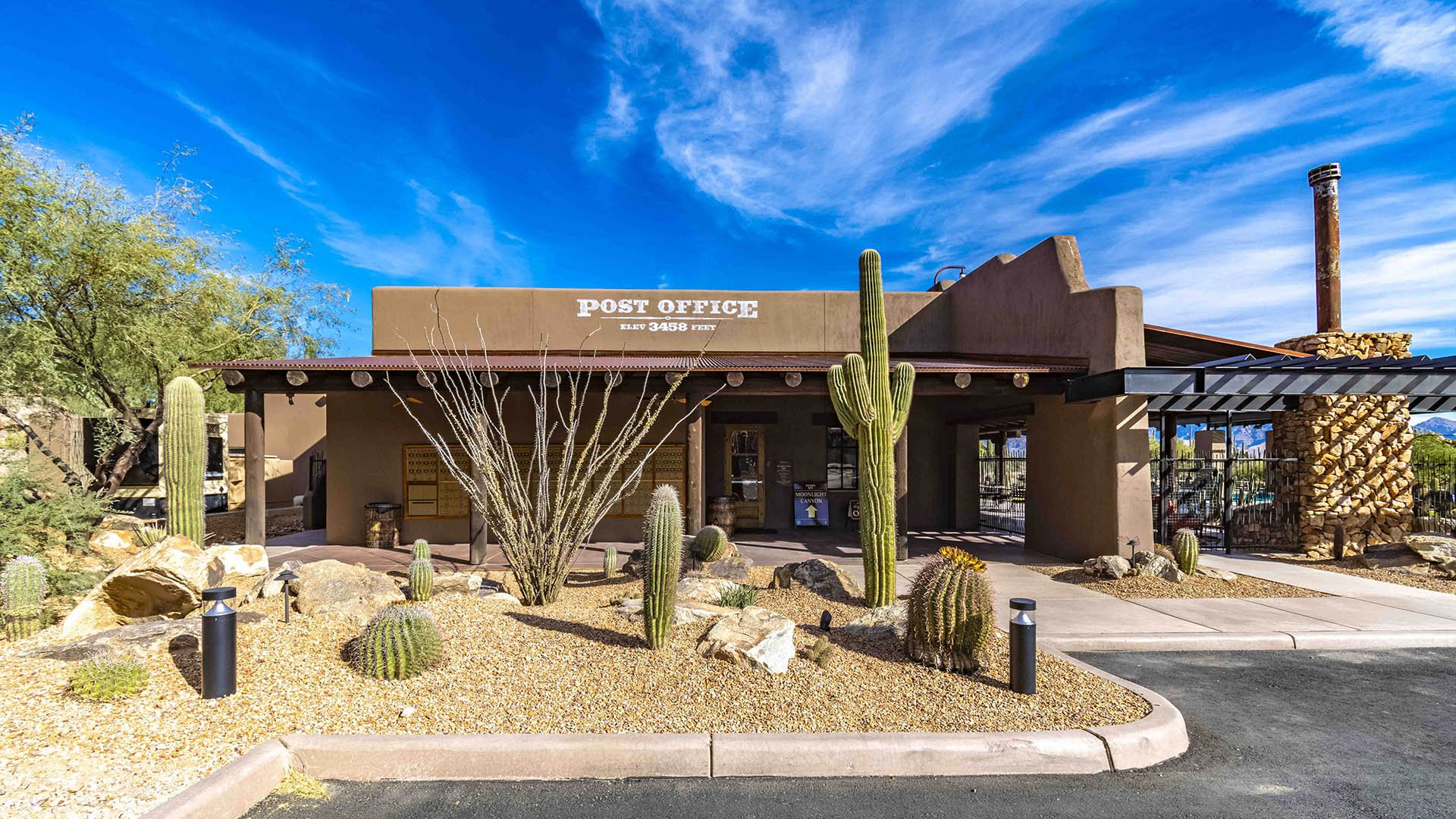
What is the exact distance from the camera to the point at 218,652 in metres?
4.09

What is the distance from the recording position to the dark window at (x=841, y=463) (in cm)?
1442

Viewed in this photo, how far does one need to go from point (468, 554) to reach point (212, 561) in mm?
4254

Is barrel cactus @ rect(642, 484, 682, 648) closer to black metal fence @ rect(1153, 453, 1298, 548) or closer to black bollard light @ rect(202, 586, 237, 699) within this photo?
black bollard light @ rect(202, 586, 237, 699)

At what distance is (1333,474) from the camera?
1148 centimetres

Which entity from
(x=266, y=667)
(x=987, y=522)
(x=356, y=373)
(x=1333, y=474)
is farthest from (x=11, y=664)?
(x=1333, y=474)

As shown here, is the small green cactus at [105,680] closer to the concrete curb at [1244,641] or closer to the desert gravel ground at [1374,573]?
the concrete curb at [1244,641]

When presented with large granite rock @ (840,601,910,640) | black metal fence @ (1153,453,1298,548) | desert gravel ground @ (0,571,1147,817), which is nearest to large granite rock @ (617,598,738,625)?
desert gravel ground @ (0,571,1147,817)

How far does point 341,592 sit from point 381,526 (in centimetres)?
593

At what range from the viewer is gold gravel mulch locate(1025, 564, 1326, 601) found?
8.04 m

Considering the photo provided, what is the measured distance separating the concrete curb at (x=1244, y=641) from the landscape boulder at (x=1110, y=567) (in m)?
2.26

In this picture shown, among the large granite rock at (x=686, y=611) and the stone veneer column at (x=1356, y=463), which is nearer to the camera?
the large granite rock at (x=686, y=611)

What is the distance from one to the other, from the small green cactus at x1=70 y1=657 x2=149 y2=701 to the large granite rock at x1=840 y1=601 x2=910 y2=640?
492 centimetres

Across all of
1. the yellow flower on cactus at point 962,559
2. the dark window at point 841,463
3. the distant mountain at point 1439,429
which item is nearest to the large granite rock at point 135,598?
the yellow flower on cactus at point 962,559

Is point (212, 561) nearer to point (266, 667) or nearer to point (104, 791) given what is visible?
point (266, 667)
